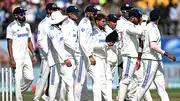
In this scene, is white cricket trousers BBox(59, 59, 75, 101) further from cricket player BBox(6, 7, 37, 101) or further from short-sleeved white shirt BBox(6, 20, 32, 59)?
short-sleeved white shirt BBox(6, 20, 32, 59)

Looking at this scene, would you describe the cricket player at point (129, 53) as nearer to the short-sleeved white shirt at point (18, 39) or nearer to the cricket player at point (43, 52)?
the cricket player at point (43, 52)

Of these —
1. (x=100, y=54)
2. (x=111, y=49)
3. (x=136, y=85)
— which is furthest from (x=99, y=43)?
(x=136, y=85)

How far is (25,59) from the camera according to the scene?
16891 mm

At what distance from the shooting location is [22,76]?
16.8 meters

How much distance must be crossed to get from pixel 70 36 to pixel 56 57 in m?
1.16

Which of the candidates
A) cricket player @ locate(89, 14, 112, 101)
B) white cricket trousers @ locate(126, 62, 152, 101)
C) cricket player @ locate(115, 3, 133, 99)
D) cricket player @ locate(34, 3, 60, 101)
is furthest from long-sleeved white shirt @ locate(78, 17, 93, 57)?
white cricket trousers @ locate(126, 62, 152, 101)

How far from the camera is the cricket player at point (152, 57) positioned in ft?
49.1

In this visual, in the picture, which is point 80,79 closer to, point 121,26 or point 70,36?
point 70,36

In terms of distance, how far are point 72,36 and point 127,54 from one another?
4.21ft

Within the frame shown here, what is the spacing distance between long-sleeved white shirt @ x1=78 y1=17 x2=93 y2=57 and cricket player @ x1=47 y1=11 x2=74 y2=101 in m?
0.39

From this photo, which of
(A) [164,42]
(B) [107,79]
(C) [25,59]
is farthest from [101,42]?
(A) [164,42]

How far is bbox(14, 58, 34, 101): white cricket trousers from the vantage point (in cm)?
1666

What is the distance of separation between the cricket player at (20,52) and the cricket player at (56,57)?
1178mm

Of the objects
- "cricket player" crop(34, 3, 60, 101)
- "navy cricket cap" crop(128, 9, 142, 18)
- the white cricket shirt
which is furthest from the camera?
"cricket player" crop(34, 3, 60, 101)
